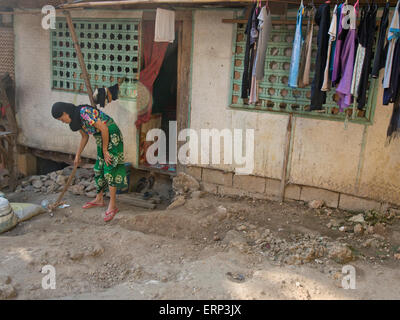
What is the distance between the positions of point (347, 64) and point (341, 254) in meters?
1.94

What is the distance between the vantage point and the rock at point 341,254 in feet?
12.4

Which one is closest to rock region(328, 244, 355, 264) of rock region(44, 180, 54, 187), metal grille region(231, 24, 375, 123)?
metal grille region(231, 24, 375, 123)

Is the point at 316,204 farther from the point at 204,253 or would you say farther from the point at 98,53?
the point at 98,53

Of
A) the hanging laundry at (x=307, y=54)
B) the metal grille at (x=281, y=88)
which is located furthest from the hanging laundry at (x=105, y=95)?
the hanging laundry at (x=307, y=54)

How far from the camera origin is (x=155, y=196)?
6145 mm

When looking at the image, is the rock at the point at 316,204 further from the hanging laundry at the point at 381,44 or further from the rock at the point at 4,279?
the rock at the point at 4,279

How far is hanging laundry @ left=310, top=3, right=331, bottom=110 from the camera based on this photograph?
13.4 ft

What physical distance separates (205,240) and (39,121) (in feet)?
13.4

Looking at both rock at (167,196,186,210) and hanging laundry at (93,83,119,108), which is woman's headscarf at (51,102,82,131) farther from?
rock at (167,196,186,210)

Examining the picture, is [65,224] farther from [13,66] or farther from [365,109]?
[365,109]

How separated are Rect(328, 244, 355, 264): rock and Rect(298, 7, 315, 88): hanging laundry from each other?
5.98 feet

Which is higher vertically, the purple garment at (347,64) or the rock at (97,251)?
the purple garment at (347,64)

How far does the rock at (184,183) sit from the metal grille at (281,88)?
1312 millimetres

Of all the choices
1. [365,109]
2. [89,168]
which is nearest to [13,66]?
[89,168]
